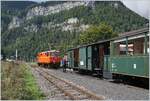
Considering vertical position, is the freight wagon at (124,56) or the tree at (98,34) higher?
the tree at (98,34)

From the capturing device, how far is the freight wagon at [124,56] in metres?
18.3

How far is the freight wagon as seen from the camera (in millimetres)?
18281

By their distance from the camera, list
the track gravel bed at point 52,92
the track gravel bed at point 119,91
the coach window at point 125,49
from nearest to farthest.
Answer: the track gravel bed at point 119,91
the track gravel bed at point 52,92
the coach window at point 125,49

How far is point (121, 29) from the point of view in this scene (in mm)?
138625

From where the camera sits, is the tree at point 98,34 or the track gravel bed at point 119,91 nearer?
the track gravel bed at point 119,91

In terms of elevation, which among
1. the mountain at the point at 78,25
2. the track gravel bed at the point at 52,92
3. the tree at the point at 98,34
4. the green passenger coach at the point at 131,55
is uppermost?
the mountain at the point at 78,25

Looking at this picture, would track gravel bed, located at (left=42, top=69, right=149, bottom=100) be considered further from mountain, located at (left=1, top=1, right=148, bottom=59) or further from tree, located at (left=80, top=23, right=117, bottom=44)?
mountain, located at (left=1, top=1, right=148, bottom=59)

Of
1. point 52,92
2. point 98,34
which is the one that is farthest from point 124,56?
point 98,34

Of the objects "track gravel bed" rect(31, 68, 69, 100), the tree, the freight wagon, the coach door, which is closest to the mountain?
the tree

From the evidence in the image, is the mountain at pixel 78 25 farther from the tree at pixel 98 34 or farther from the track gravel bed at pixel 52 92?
the track gravel bed at pixel 52 92

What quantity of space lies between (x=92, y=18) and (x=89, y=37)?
302 feet

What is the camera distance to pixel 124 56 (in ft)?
69.3

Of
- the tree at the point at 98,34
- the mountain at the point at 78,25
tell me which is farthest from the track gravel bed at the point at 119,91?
the mountain at the point at 78,25

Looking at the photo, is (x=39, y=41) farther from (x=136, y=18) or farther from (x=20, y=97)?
(x=20, y=97)
